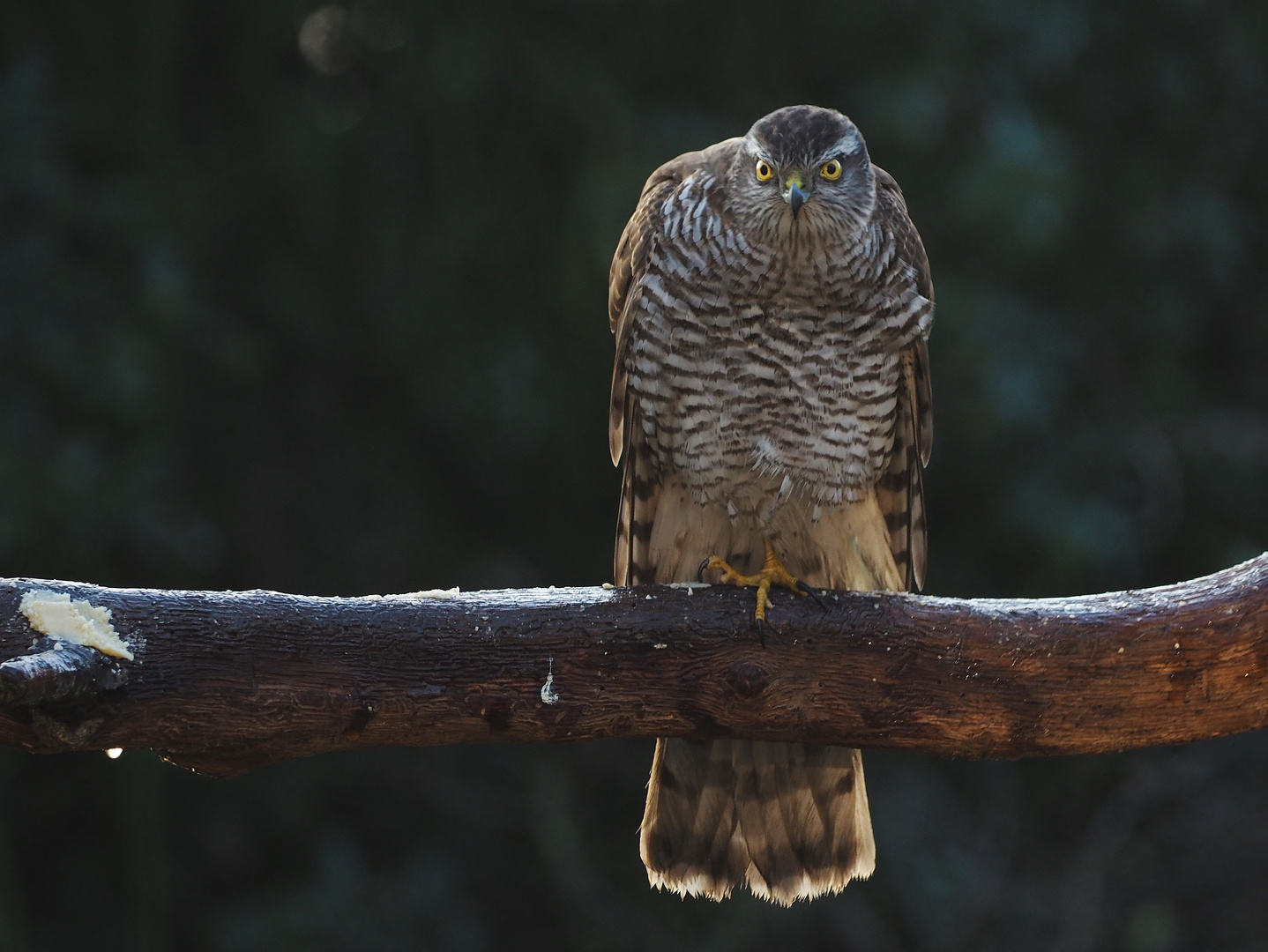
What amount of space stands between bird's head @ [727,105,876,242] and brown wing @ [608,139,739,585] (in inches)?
4.7

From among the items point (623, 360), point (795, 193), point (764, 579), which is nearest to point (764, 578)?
point (764, 579)

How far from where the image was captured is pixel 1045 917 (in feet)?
14.6

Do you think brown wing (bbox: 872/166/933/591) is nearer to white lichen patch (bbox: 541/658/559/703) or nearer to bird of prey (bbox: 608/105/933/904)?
bird of prey (bbox: 608/105/933/904)

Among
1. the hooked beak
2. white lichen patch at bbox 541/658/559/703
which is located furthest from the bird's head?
white lichen patch at bbox 541/658/559/703

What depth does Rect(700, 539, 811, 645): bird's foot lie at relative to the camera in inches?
89.5

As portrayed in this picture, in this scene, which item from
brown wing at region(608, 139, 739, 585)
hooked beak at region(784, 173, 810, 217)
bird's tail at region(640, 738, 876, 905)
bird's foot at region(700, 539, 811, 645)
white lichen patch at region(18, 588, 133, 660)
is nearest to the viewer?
white lichen patch at region(18, 588, 133, 660)

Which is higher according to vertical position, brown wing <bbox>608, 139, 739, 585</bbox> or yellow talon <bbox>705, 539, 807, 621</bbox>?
brown wing <bbox>608, 139, 739, 585</bbox>

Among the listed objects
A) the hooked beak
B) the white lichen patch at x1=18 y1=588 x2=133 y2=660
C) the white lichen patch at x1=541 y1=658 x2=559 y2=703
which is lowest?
the white lichen patch at x1=541 y1=658 x2=559 y2=703

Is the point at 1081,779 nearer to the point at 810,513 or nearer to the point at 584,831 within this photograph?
the point at 584,831

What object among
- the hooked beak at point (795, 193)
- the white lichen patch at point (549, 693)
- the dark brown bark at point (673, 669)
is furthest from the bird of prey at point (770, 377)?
the white lichen patch at point (549, 693)

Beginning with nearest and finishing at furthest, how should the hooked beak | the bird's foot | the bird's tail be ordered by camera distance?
the bird's foot, the hooked beak, the bird's tail

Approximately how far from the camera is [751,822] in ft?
8.53

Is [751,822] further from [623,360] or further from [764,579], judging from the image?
[623,360]

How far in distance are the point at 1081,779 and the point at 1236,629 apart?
3003 mm
